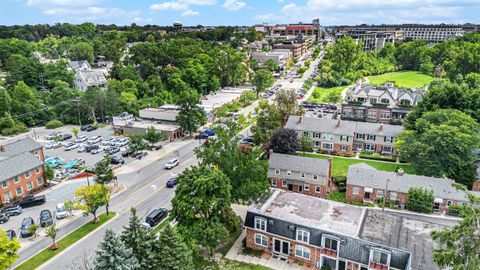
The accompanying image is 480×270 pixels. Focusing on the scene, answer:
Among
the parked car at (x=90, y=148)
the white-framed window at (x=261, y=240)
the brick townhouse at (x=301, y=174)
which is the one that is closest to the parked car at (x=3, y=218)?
the parked car at (x=90, y=148)

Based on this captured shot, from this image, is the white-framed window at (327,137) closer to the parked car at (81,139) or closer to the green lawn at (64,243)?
the green lawn at (64,243)

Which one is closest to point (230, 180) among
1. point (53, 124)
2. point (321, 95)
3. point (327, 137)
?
point (327, 137)

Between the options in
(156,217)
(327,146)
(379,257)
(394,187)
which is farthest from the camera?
(327,146)

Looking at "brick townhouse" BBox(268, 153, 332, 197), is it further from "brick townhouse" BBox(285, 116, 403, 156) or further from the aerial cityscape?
"brick townhouse" BBox(285, 116, 403, 156)

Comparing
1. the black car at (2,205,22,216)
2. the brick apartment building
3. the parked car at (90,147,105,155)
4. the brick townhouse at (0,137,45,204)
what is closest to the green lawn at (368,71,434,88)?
the brick apartment building

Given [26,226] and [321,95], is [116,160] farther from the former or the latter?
[321,95]
